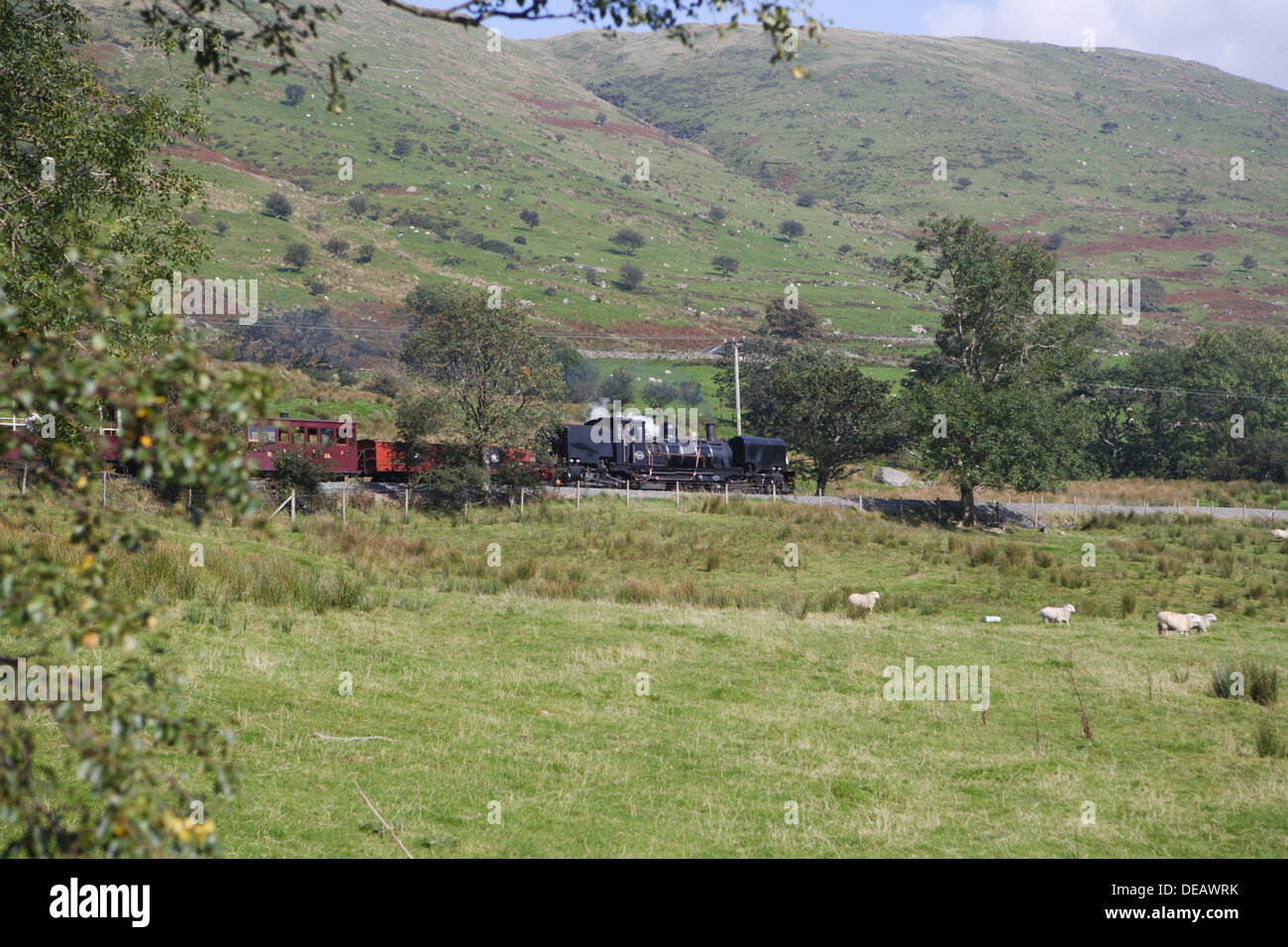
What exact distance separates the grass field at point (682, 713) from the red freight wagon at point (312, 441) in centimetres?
1301

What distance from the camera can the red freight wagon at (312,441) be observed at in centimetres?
4316

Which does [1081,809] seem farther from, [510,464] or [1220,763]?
[510,464]

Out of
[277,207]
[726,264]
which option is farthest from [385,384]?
[726,264]

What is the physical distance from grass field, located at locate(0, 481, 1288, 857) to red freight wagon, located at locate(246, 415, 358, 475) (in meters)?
13.0

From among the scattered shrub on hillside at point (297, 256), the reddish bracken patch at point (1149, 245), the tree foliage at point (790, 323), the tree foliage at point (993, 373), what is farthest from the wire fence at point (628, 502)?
the reddish bracken patch at point (1149, 245)

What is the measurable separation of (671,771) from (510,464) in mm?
37079

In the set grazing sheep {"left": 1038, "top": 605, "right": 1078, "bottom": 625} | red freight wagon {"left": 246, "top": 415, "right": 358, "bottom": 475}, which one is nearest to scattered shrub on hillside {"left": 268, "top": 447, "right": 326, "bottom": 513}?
red freight wagon {"left": 246, "top": 415, "right": 358, "bottom": 475}

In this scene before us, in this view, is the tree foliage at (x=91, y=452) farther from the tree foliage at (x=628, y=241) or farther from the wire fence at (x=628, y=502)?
the tree foliage at (x=628, y=241)

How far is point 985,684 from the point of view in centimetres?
1753

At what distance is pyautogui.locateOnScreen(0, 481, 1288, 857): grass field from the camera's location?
10.3m

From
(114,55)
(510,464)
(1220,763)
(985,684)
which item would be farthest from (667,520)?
(114,55)

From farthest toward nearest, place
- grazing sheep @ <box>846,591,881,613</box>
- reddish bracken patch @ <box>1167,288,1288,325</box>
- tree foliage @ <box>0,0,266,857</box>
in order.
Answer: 1. reddish bracken patch @ <box>1167,288,1288,325</box>
2. grazing sheep @ <box>846,591,881,613</box>
3. tree foliage @ <box>0,0,266,857</box>

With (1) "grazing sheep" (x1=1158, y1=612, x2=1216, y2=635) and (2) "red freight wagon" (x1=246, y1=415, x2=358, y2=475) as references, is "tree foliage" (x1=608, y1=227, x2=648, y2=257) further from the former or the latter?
(1) "grazing sheep" (x1=1158, y1=612, x2=1216, y2=635)
